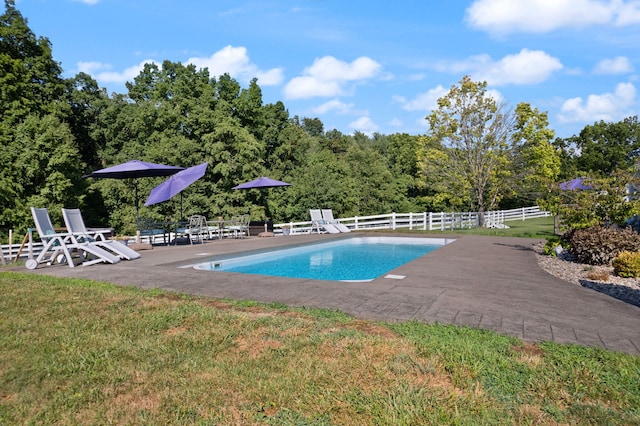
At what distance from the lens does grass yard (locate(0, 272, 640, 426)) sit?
240cm

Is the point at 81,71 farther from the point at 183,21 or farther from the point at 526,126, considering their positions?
the point at 526,126

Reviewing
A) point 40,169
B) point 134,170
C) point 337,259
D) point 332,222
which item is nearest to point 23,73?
point 40,169

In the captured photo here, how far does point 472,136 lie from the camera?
84.7 feet

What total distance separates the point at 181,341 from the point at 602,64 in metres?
21.7

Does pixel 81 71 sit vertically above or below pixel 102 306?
above

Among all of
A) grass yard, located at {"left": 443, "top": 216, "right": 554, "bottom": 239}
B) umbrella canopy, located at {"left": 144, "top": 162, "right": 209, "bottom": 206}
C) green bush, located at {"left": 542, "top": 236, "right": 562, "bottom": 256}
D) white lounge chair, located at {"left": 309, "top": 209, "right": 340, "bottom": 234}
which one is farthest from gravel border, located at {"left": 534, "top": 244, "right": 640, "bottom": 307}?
white lounge chair, located at {"left": 309, "top": 209, "right": 340, "bottom": 234}

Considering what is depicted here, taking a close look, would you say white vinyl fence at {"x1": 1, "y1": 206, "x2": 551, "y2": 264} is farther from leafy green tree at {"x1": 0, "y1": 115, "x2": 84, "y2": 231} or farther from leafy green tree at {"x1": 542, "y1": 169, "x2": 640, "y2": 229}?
leafy green tree at {"x1": 542, "y1": 169, "x2": 640, "y2": 229}

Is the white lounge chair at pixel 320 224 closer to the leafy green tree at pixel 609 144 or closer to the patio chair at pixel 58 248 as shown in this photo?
the patio chair at pixel 58 248

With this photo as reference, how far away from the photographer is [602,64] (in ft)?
59.4

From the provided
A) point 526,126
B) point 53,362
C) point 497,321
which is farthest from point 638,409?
point 526,126

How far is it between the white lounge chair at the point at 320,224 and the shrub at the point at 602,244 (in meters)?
11.1

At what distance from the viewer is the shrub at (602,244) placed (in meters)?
8.41

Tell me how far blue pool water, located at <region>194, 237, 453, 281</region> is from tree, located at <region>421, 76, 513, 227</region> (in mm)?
10672

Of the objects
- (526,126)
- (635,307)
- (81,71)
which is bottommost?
(635,307)
